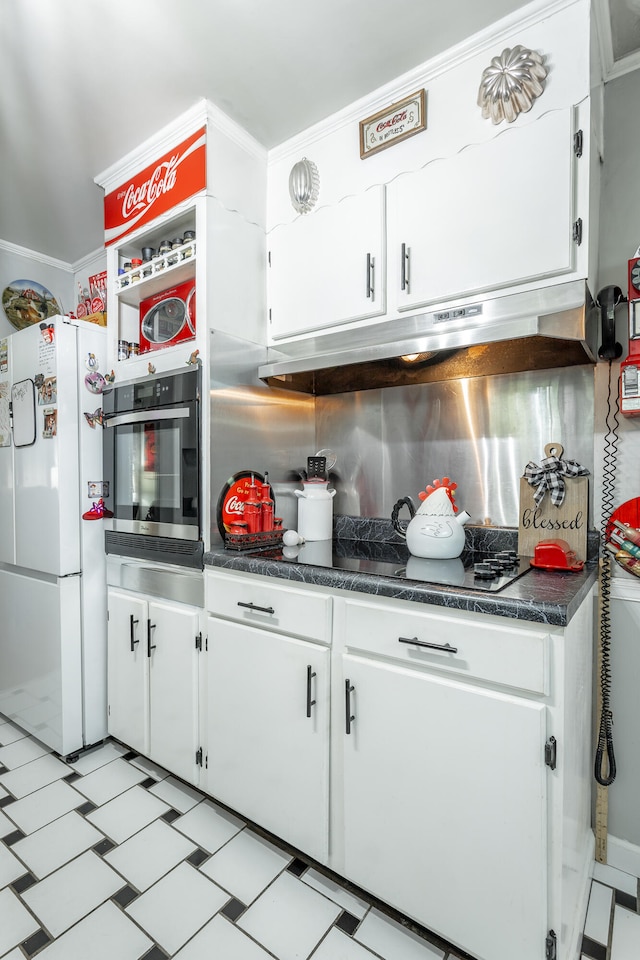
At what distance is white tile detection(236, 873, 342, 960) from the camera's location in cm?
128

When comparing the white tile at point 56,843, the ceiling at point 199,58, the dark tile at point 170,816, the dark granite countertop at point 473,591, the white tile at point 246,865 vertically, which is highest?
the ceiling at point 199,58

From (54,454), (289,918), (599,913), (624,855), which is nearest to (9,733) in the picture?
(54,454)

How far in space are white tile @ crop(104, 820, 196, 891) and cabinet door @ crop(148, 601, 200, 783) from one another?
196 millimetres

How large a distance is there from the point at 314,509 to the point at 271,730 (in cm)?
85

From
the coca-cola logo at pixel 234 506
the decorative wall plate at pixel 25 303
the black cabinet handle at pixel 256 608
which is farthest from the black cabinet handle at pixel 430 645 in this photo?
the decorative wall plate at pixel 25 303

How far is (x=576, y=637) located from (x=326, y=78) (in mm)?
1942

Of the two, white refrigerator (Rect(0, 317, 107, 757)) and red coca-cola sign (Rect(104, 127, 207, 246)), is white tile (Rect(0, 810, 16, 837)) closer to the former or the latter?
white refrigerator (Rect(0, 317, 107, 757))

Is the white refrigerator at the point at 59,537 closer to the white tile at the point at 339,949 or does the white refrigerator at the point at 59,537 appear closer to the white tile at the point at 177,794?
the white tile at the point at 177,794

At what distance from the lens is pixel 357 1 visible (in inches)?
55.1

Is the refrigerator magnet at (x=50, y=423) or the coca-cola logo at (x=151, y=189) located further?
the refrigerator magnet at (x=50, y=423)

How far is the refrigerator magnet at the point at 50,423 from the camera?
2121 millimetres

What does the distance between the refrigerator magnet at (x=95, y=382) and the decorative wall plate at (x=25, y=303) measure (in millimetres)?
961

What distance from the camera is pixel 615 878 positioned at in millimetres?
1506

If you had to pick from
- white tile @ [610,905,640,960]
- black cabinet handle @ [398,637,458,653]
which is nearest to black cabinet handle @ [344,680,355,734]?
black cabinet handle @ [398,637,458,653]
